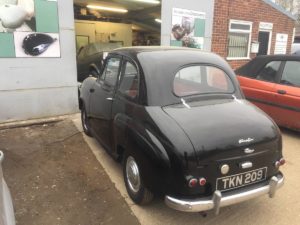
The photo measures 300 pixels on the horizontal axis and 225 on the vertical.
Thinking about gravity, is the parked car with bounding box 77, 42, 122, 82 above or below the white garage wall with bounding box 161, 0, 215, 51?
below

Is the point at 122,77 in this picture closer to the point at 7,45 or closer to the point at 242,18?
the point at 7,45

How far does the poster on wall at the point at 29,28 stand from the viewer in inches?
220

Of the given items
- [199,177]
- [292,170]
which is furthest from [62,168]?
[292,170]

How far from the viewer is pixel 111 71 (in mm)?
4234

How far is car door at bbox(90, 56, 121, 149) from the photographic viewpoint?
3.91 metres

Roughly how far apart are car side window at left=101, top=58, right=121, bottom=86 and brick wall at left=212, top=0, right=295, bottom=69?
18.7 ft

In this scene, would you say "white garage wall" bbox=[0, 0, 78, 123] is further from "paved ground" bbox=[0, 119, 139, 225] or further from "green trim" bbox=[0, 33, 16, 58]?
"paved ground" bbox=[0, 119, 139, 225]

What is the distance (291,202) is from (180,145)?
180 centimetres

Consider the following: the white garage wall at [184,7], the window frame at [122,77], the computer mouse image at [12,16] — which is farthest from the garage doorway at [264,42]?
the window frame at [122,77]

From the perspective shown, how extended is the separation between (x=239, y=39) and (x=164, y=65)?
770 centimetres

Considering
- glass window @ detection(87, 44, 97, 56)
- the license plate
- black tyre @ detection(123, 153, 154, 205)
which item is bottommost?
black tyre @ detection(123, 153, 154, 205)

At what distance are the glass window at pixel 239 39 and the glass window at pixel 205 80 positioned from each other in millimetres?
6608

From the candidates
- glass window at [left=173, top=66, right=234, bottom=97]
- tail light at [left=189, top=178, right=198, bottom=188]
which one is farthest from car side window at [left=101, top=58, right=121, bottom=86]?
tail light at [left=189, top=178, right=198, bottom=188]

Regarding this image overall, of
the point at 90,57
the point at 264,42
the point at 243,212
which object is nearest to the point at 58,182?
the point at 243,212
